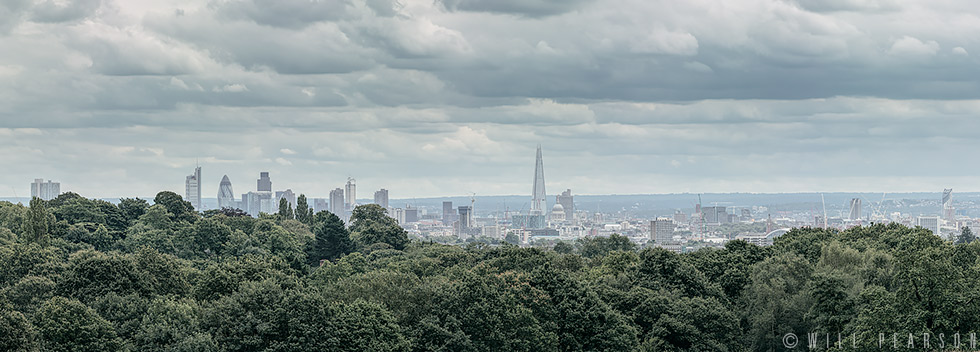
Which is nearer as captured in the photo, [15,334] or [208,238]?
[15,334]

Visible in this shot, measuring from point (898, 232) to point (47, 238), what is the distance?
84.4 meters

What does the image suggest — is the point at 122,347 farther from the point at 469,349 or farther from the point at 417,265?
the point at 417,265

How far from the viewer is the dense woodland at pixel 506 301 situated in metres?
66.3

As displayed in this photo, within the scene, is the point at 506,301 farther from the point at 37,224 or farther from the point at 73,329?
the point at 37,224

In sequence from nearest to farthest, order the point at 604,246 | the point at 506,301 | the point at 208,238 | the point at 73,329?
the point at 73,329
the point at 506,301
the point at 208,238
the point at 604,246

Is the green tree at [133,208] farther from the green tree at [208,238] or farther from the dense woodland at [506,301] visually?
the dense woodland at [506,301]

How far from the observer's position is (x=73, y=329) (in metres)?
63.0

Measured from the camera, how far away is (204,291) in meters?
77.6

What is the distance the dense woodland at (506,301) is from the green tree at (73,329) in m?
0.08

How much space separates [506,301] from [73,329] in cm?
2667

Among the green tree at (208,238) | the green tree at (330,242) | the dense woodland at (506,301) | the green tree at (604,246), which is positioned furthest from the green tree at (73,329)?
the green tree at (604,246)

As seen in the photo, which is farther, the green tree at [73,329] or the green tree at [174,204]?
the green tree at [174,204]

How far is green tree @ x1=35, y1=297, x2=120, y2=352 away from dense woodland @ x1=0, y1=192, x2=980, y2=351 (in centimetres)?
8

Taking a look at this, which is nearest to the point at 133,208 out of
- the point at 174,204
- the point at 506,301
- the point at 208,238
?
the point at 174,204
